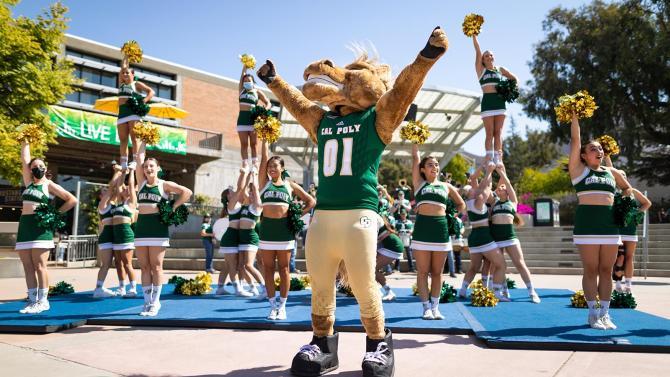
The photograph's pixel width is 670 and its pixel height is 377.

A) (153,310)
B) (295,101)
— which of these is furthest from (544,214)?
(295,101)

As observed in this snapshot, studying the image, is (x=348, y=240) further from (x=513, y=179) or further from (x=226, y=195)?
(x=513, y=179)

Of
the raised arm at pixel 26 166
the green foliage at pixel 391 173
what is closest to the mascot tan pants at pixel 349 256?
the raised arm at pixel 26 166

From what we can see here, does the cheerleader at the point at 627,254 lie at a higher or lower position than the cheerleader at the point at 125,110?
lower

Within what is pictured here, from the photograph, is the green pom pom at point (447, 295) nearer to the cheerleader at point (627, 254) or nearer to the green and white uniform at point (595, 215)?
the green and white uniform at point (595, 215)

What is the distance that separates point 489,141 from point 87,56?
30.1m

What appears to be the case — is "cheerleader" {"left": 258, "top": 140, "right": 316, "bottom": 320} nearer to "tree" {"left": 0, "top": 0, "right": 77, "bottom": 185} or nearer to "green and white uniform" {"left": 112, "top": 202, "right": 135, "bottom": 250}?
"green and white uniform" {"left": 112, "top": 202, "right": 135, "bottom": 250}

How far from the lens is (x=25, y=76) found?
1465 centimetres

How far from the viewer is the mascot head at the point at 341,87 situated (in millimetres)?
4332

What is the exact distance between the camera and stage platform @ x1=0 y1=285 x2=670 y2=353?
207 inches

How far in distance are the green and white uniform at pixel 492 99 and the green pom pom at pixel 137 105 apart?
20.1 feet

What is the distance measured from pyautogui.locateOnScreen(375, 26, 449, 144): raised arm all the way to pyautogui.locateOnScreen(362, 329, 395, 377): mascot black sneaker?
5.53 feet

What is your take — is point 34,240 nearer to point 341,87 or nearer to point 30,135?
point 30,135

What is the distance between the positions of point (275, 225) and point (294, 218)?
0.29m

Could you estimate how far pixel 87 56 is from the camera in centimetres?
3114
